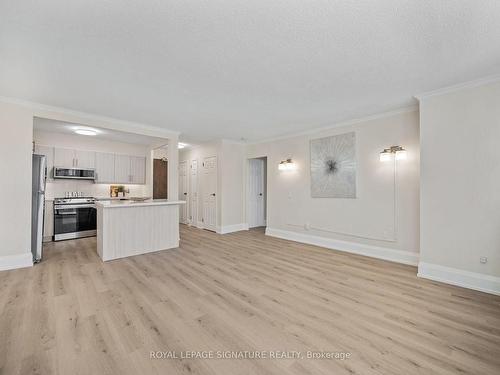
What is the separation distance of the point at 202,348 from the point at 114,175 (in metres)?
5.84

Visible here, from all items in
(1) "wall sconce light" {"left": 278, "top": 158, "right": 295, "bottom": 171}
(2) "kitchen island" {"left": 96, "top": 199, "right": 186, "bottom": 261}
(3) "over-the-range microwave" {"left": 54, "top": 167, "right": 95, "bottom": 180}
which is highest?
A: (1) "wall sconce light" {"left": 278, "top": 158, "right": 295, "bottom": 171}

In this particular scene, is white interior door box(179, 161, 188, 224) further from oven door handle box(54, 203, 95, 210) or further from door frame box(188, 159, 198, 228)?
oven door handle box(54, 203, 95, 210)

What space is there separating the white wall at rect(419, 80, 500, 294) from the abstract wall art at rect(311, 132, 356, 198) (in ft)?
4.19

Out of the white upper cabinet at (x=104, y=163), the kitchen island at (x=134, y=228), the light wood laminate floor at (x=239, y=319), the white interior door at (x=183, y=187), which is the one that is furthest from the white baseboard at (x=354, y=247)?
the white upper cabinet at (x=104, y=163)

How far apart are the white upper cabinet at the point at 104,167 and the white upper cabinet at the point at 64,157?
0.52 m

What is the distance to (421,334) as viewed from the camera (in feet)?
6.21

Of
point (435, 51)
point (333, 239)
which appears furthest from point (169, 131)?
point (435, 51)

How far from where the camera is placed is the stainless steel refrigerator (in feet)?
11.9

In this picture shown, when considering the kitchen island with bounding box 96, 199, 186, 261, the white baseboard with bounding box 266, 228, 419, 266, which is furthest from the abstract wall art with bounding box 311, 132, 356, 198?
the kitchen island with bounding box 96, 199, 186, 261

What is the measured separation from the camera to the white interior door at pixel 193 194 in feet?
23.5

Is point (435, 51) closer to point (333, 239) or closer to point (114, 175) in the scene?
point (333, 239)

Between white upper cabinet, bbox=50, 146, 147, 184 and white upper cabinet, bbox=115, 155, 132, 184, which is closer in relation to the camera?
white upper cabinet, bbox=50, 146, 147, 184

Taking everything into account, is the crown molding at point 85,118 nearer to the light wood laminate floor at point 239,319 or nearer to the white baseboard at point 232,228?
the light wood laminate floor at point 239,319

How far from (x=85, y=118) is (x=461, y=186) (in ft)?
19.3
